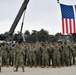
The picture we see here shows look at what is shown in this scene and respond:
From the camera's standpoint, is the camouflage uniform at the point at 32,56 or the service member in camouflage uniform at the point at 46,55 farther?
the camouflage uniform at the point at 32,56

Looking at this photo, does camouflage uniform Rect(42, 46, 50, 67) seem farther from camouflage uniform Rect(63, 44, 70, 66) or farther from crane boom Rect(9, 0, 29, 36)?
crane boom Rect(9, 0, 29, 36)

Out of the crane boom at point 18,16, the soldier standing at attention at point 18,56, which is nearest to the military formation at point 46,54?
the soldier standing at attention at point 18,56

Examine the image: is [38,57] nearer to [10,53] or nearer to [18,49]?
[10,53]

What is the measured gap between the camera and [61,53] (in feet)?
89.5

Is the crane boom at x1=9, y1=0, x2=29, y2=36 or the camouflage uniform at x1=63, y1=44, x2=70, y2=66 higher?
the crane boom at x1=9, y1=0, x2=29, y2=36

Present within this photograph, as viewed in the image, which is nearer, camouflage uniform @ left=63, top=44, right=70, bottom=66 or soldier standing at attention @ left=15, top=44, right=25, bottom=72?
soldier standing at attention @ left=15, top=44, right=25, bottom=72

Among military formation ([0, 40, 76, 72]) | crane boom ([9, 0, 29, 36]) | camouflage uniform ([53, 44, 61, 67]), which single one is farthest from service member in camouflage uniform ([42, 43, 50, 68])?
crane boom ([9, 0, 29, 36])

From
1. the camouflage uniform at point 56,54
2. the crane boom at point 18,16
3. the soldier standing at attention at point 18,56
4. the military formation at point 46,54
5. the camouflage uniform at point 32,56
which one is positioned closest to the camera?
the soldier standing at attention at point 18,56

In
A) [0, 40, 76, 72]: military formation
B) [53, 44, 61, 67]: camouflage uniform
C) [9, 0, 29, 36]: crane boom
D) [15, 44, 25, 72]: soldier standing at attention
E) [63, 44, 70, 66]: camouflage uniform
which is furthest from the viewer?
[9, 0, 29, 36]: crane boom

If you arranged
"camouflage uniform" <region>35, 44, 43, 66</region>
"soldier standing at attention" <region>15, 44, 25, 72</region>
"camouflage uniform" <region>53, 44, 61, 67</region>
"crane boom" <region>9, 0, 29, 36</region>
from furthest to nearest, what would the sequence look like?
"crane boom" <region>9, 0, 29, 36</region> → "camouflage uniform" <region>35, 44, 43, 66</region> → "camouflage uniform" <region>53, 44, 61, 67</region> → "soldier standing at attention" <region>15, 44, 25, 72</region>

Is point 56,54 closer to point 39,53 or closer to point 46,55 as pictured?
point 46,55

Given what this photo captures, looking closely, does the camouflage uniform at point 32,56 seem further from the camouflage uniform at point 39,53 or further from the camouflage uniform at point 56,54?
the camouflage uniform at point 56,54

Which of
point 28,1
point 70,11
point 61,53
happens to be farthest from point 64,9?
point 28,1

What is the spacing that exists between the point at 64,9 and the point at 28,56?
582 centimetres
